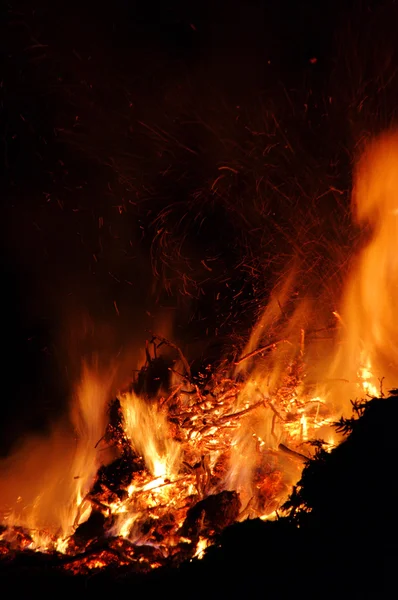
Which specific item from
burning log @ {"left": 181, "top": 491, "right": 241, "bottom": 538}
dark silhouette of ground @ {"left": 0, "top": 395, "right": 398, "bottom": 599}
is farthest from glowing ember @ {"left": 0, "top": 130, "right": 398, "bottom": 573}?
dark silhouette of ground @ {"left": 0, "top": 395, "right": 398, "bottom": 599}

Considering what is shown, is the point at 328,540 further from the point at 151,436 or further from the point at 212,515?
the point at 151,436

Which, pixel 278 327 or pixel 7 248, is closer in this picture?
pixel 278 327

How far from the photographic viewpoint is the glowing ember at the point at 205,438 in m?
5.33

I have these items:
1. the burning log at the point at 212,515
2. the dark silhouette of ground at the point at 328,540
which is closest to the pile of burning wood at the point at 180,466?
the burning log at the point at 212,515

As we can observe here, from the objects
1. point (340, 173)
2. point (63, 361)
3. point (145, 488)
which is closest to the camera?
point (145, 488)

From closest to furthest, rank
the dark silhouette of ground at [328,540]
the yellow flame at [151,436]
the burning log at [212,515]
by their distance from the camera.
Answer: the dark silhouette of ground at [328,540], the burning log at [212,515], the yellow flame at [151,436]

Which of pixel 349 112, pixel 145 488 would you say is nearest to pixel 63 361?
pixel 145 488

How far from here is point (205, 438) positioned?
247 inches

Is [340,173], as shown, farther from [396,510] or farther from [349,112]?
[396,510]

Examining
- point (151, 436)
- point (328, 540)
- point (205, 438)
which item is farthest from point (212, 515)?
point (328, 540)

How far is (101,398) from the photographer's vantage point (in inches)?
294

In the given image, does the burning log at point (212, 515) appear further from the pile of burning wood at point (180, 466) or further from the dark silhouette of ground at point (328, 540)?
the dark silhouette of ground at point (328, 540)

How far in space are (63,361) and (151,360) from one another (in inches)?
106

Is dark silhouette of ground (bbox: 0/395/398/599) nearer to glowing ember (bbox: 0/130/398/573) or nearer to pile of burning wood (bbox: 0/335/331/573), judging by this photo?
pile of burning wood (bbox: 0/335/331/573)
